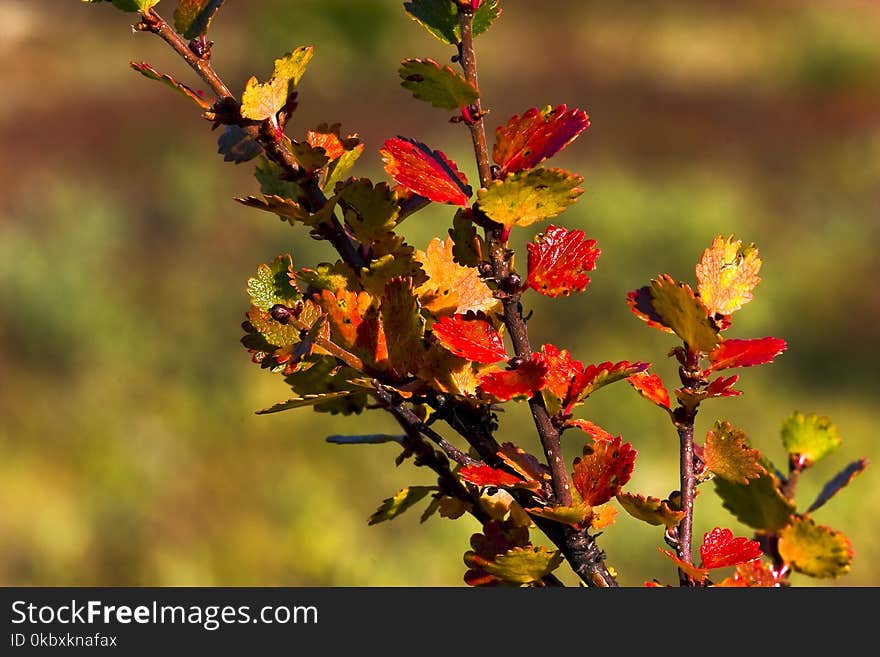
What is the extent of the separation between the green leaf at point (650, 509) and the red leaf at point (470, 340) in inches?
3.6

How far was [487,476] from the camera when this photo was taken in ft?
1.59

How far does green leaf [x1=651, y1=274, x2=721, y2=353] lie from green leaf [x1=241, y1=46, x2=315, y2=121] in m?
0.19

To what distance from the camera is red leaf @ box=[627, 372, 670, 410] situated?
0.52 meters

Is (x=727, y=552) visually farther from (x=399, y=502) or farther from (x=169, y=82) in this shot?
(x=169, y=82)

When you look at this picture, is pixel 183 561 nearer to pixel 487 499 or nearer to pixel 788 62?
pixel 487 499

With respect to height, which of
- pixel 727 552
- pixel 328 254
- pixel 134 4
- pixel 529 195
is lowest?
pixel 727 552

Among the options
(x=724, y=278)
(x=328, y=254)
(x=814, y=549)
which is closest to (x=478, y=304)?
(x=724, y=278)

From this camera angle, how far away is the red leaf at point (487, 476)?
1.57ft

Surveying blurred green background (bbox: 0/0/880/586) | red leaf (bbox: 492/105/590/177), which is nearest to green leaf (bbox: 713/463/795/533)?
red leaf (bbox: 492/105/590/177)

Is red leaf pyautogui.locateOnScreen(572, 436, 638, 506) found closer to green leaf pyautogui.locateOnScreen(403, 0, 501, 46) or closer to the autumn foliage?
the autumn foliage

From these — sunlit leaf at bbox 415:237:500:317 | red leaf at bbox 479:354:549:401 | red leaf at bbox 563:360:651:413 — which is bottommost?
red leaf at bbox 479:354:549:401

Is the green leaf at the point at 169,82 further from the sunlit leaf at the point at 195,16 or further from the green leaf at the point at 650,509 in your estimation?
the green leaf at the point at 650,509

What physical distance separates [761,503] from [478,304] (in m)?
0.21
